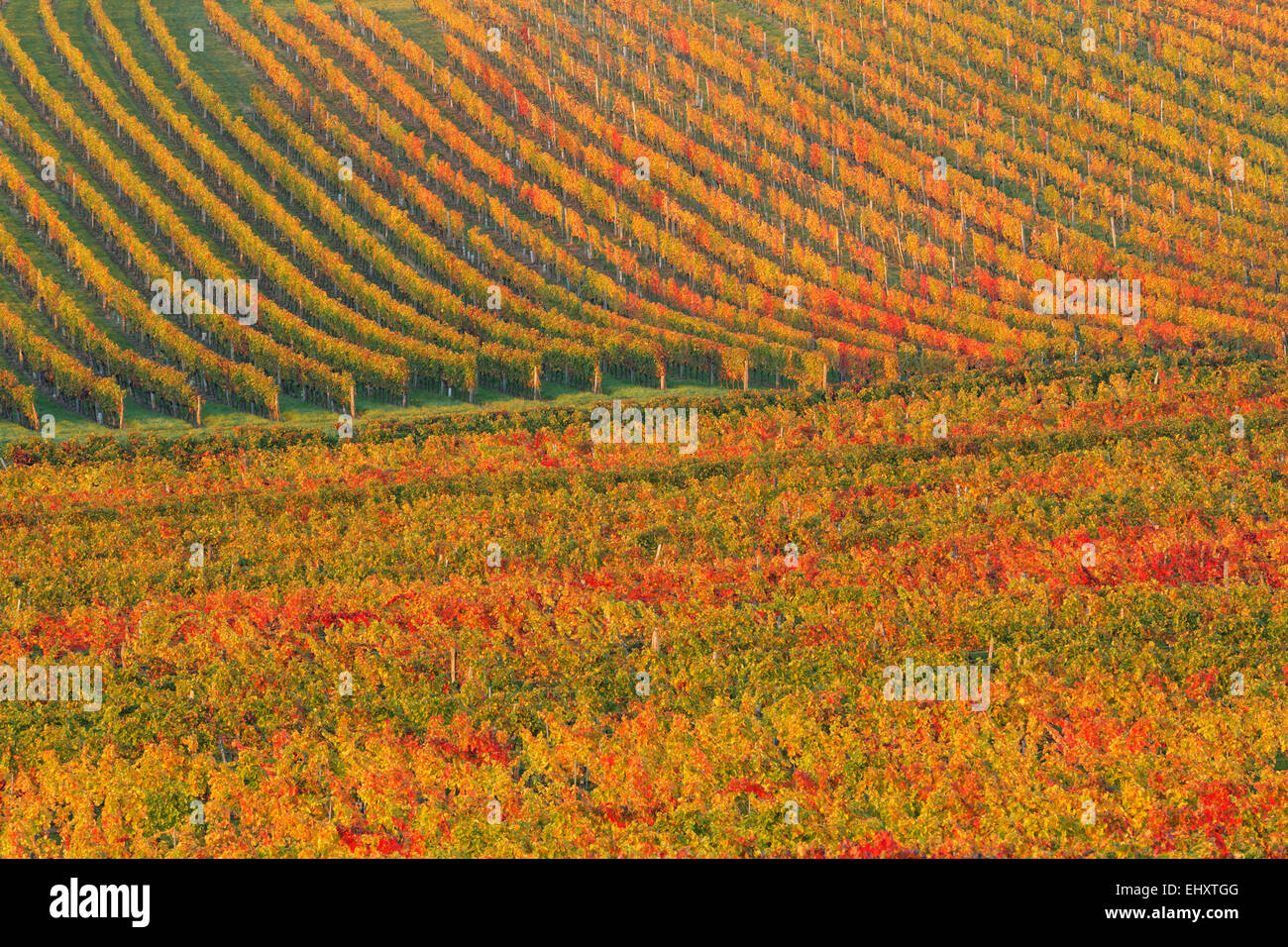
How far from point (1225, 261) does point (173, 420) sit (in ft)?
259

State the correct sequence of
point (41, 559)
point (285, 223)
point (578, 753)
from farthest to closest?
1. point (285, 223)
2. point (41, 559)
3. point (578, 753)

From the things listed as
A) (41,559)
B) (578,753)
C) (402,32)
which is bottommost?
(578,753)

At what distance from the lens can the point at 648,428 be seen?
3558 inches

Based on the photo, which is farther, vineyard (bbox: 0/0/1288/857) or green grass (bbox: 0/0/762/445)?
green grass (bbox: 0/0/762/445)

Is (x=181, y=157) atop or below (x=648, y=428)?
atop

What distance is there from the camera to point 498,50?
152 meters

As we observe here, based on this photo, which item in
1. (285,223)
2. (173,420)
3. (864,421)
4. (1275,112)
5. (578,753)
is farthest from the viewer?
(1275,112)

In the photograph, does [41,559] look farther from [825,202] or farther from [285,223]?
[825,202]

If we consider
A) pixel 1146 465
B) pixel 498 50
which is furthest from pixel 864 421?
pixel 498 50

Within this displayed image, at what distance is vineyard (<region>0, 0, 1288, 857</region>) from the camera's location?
1693 inches

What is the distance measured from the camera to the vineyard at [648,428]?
4300 cm

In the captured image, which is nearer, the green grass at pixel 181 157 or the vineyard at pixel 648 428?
the vineyard at pixel 648 428

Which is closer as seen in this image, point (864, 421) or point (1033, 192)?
point (864, 421)

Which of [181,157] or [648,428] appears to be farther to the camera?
[181,157]
